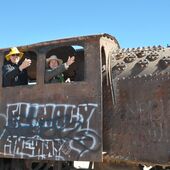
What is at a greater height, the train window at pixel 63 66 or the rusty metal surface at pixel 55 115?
the train window at pixel 63 66

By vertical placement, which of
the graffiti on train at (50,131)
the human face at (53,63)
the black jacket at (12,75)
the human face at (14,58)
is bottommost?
the graffiti on train at (50,131)

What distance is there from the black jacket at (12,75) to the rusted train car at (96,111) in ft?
0.53

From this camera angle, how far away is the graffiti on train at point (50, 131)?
643 centimetres

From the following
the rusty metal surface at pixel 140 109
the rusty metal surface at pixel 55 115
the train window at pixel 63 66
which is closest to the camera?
the rusty metal surface at pixel 140 109

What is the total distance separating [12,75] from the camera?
7.36 meters

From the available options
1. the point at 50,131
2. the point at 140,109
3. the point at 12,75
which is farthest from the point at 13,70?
the point at 140,109

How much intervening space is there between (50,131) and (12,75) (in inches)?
53.0

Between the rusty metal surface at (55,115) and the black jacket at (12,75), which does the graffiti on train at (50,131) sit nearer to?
the rusty metal surface at (55,115)

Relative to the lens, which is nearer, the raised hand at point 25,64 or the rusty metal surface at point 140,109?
the rusty metal surface at point 140,109

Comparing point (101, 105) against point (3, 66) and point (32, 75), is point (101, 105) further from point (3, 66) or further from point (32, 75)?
point (32, 75)

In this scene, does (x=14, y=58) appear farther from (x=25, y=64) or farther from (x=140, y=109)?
(x=140, y=109)

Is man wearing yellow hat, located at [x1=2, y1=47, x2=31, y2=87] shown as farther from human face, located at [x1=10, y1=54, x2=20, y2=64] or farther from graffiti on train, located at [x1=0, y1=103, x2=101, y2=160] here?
graffiti on train, located at [x1=0, y1=103, x2=101, y2=160]

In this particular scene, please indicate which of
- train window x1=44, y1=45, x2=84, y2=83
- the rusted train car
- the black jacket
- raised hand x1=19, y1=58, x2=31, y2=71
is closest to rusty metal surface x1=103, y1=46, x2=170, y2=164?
the rusted train car

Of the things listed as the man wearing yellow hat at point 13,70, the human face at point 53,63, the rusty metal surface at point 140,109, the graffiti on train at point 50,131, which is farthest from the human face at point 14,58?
the rusty metal surface at point 140,109
